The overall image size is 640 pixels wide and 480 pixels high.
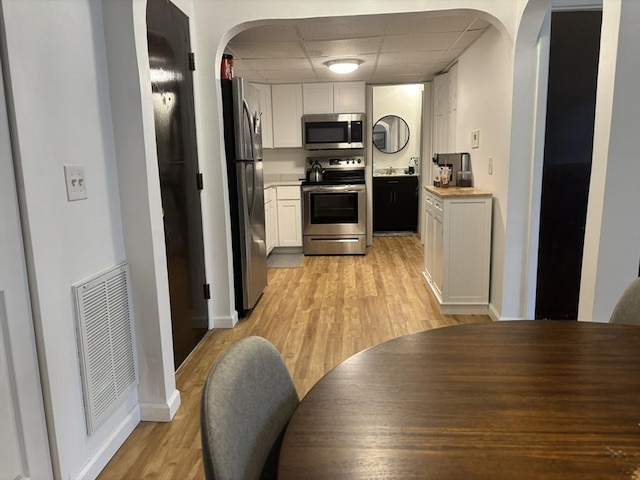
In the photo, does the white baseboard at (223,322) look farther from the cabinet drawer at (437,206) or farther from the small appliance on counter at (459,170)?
the small appliance on counter at (459,170)

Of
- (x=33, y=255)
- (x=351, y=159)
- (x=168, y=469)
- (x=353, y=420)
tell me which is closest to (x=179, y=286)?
(x=168, y=469)

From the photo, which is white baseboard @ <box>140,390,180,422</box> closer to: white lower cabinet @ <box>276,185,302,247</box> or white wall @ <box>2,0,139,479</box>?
white wall @ <box>2,0,139,479</box>

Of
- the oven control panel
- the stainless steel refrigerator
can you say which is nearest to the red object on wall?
the stainless steel refrigerator

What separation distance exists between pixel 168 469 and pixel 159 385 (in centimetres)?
42

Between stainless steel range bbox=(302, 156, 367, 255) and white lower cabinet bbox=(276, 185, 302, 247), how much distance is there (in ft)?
0.43

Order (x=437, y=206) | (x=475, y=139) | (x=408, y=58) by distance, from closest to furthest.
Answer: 1. (x=437, y=206)
2. (x=475, y=139)
3. (x=408, y=58)

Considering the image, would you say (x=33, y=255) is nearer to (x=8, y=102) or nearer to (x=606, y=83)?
(x=8, y=102)

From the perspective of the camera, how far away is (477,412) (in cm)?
84

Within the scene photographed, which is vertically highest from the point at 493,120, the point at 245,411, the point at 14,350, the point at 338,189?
the point at 493,120

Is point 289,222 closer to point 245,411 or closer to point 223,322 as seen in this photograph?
point 223,322

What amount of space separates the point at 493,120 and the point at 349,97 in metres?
2.72

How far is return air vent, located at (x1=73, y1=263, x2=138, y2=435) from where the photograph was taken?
1646mm

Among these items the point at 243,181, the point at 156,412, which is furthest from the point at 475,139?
the point at 156,412

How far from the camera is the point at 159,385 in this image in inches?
82.4
